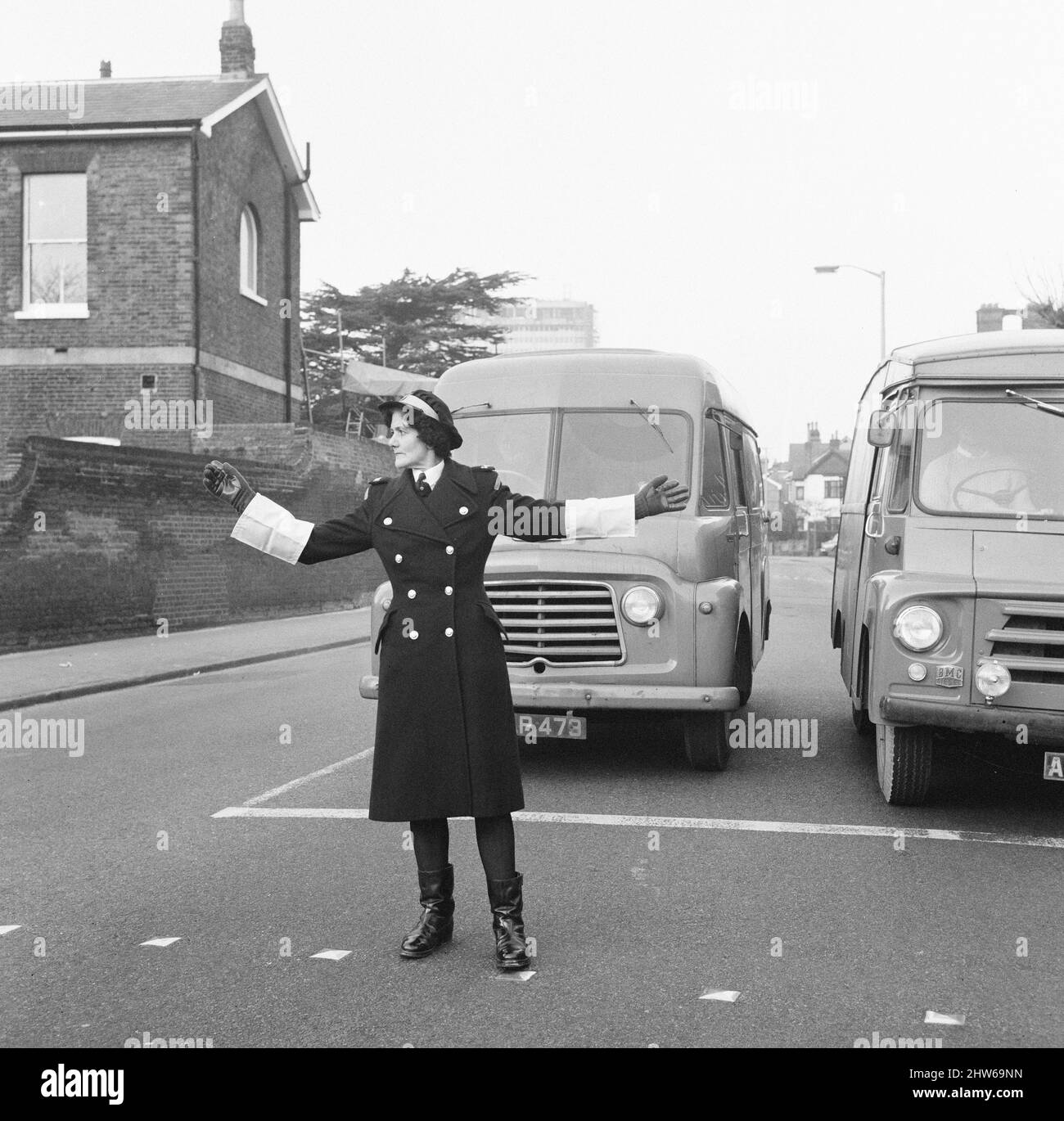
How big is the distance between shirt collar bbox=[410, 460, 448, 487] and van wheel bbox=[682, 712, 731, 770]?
3785 mm

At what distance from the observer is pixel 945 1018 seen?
13.8 feet

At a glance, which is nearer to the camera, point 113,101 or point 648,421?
point 648,421

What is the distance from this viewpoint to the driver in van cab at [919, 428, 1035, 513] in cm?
729

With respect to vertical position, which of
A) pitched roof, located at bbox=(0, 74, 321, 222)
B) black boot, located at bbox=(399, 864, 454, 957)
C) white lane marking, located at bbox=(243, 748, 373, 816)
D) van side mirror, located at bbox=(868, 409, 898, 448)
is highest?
pitched roof, located at bbox=(0, 74, 321, 222)

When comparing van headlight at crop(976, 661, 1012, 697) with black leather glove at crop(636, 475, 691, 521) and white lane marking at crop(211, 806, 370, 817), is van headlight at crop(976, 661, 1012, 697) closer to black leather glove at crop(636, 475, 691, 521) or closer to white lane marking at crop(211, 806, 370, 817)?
Answer: black leather glove at crop(636, 475, 691, 521)

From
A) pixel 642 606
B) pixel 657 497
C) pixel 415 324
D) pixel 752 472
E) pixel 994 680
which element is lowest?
pixel 994 680

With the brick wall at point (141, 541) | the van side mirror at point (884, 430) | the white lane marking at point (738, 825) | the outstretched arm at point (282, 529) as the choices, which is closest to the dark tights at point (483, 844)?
the outstretched arm at point (282, 529)

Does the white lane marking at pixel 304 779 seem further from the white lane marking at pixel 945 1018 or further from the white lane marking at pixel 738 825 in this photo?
the white lane marking at pixel 945 1018

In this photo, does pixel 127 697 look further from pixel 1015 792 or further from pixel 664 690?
pixel 1015 792

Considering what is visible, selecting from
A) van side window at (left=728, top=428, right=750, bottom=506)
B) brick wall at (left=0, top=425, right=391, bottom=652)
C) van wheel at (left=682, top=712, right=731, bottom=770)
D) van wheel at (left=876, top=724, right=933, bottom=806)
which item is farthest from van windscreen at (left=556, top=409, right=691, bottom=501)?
brick wall at (left=0, top=425, right=391, bottom=652)

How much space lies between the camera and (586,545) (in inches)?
328

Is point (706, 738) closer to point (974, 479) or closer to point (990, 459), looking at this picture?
point (974, 479)

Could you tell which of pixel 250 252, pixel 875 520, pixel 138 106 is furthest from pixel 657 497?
pixel 250 252

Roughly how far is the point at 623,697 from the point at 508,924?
11.0 ft
